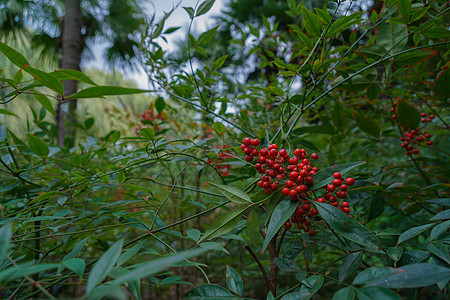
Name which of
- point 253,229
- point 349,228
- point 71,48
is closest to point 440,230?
point 349,228

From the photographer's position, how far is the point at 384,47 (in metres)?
0.60

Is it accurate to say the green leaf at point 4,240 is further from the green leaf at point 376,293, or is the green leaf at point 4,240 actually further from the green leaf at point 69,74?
the green leaf at point 376,293

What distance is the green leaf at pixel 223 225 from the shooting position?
1.24ft

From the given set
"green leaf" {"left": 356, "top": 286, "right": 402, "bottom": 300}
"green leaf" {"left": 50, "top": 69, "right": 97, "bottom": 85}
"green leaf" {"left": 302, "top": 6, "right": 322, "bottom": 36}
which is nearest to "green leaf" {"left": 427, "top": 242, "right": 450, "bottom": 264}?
"green leaf" {"left": 356, "top": 286, "right": 402, "bottom": 300}

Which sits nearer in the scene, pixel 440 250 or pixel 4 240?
pixel 4 240

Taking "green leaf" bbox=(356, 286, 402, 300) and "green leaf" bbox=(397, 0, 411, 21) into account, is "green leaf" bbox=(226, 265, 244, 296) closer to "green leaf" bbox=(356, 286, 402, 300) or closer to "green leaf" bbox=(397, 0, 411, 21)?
"green leaf" bbox=(356, 286, 402, 300)

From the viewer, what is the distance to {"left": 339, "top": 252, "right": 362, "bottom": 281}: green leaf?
352 mm

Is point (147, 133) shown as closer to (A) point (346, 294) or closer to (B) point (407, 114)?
(A) point (346, 294)

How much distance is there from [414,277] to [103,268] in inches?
11.6

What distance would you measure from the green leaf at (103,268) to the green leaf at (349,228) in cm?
24

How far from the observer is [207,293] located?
1.09ft

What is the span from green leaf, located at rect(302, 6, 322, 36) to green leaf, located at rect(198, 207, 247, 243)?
0.31m

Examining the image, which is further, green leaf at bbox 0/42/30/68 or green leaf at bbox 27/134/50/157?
green leaf at bbox 27/134/50/157

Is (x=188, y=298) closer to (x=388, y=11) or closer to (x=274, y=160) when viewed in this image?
(x=274, y=160)
